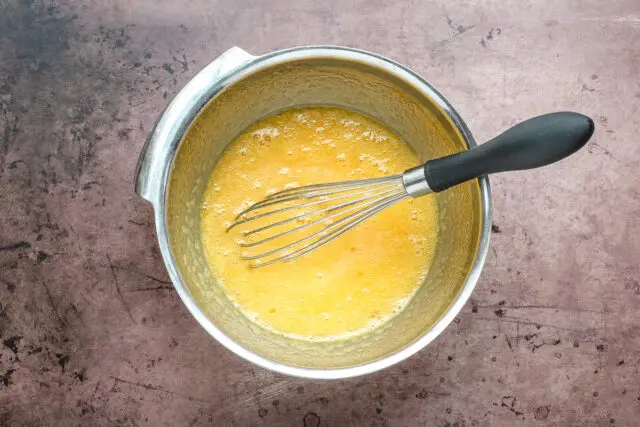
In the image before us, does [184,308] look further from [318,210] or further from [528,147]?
[528,147]

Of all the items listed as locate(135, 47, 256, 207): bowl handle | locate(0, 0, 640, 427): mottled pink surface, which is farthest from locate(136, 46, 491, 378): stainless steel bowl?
locate(0, 0, 640, 427): mottled pink surface

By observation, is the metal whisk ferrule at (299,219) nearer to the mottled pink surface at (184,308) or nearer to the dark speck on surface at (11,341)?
the mottled pink surface at (184,308)

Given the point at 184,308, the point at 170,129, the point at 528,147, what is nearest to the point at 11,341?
the point at 184,308

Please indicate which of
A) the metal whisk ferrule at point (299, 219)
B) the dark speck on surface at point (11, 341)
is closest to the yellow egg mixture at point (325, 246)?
the metal whisk ferrule at point (299, 219)

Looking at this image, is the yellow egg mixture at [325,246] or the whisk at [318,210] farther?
the yellow egg mixture at [325,246]

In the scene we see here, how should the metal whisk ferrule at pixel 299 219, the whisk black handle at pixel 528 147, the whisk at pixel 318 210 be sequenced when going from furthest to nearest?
the metal whisk ferrule at pixel 299 219 < the whisk at pixel 318 210 < the whisk black handle at pixel 528 147
